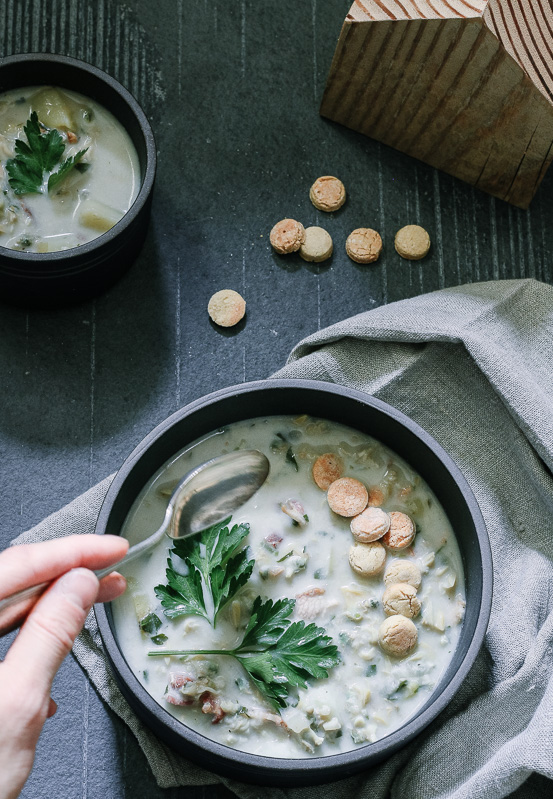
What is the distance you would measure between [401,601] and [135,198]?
0.86 metres

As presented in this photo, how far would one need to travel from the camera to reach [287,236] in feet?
6.21

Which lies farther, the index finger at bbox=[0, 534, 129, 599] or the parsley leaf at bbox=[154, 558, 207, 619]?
the parsley leaf at bbox=[154, 558, 207, 619]

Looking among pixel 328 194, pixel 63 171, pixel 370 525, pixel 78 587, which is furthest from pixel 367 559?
pixel 63 171

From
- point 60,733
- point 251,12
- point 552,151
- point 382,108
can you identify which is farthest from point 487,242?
point 60,733

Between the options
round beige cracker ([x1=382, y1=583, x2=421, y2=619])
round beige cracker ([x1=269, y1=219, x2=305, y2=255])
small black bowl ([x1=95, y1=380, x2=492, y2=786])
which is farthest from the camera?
round beige cracker ([x1=269, y1=219, x2=305, y2=255])

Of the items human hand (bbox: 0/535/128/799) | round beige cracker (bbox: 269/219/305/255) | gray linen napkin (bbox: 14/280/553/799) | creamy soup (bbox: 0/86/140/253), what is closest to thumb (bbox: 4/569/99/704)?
human hand (bbox: 0/535/128/799)

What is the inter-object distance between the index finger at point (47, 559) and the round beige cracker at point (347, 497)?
0.42m

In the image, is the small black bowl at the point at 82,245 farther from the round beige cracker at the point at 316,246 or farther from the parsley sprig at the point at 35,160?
the round beige cracker at the point at 316,246

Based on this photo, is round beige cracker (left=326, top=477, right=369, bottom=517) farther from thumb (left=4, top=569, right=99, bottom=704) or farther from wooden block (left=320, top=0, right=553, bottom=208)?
wooden block (left=320, top=0, right=553, bottom=208)

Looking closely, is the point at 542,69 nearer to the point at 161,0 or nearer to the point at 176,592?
the point at 161,0

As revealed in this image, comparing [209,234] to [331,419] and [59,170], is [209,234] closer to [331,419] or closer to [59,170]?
[59,170]

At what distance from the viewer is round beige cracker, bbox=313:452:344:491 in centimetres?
162

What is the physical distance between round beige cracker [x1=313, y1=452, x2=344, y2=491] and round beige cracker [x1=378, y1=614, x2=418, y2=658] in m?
0.24

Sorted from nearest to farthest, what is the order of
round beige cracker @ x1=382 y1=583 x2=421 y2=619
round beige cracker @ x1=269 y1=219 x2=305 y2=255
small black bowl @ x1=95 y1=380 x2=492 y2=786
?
small black bowl @ x1=95 y1=380 x2=492 y2=786
round beige cracker @ x1=382 y1=583 x2=421 y2=619
round beige cracker @ x1=269 y1=219 x2=305 y2=255
